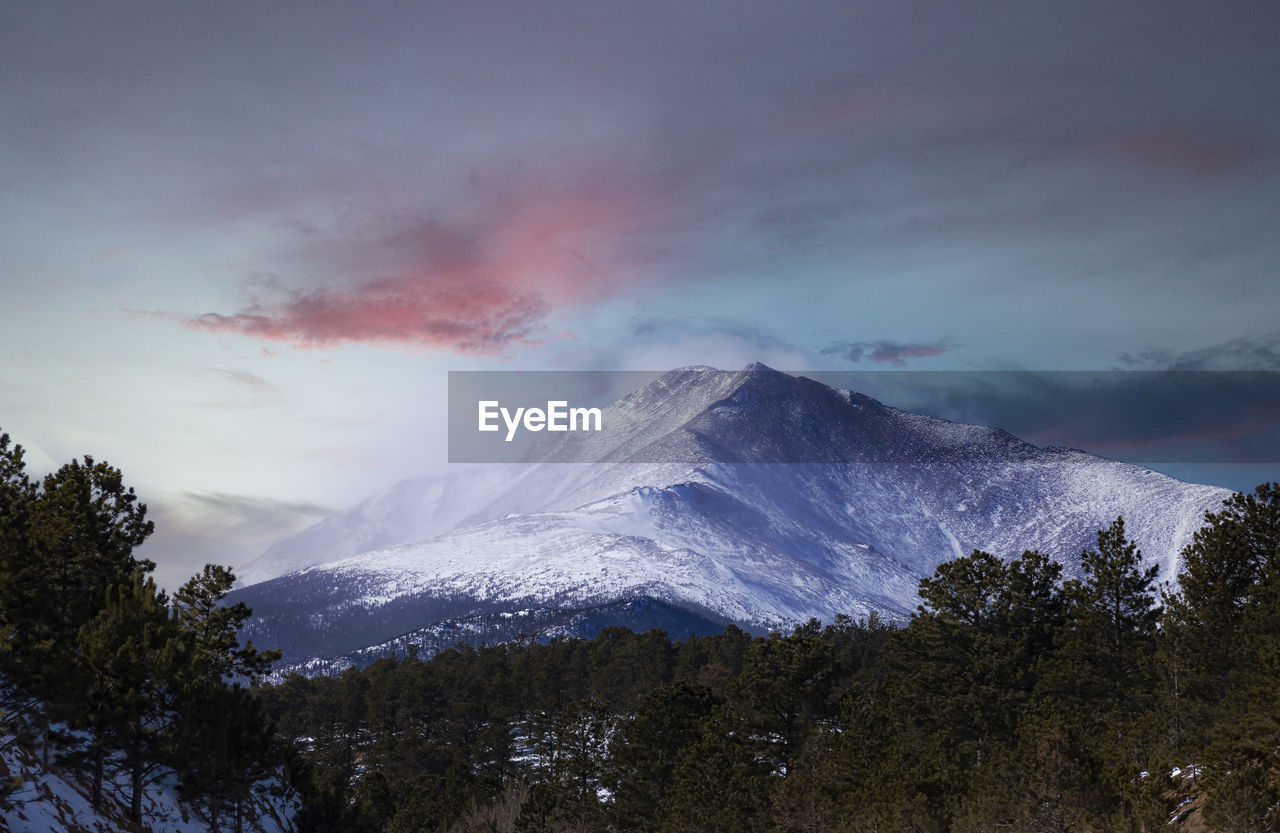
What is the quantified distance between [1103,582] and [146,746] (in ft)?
158

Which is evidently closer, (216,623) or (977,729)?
(216,623)

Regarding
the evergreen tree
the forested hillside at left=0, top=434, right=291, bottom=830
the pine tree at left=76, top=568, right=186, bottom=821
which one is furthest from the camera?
the evergreen tree

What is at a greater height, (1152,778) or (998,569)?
(998,569)

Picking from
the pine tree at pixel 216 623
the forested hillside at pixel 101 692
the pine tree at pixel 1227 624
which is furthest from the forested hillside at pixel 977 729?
the forested hillside at pixel 101 692

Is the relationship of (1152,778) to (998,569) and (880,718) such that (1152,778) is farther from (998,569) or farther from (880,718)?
(998,569)

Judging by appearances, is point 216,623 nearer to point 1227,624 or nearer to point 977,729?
point 977,729

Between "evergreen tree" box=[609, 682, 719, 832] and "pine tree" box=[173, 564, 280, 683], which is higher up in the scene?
"pine tree" box=[173, 564, 280, 683]

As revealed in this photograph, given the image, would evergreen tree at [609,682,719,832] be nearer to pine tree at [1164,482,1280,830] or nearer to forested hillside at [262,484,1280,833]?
forested hillside at [262,484,1280,833]

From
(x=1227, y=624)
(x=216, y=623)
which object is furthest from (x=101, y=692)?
(x=1227, y=624)

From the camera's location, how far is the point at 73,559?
4150 cm

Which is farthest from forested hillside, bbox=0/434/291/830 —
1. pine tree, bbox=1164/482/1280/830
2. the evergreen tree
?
pine tree, bbox=1164/482/1280/830

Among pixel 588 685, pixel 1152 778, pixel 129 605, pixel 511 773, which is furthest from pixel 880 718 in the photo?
pixel 588 685

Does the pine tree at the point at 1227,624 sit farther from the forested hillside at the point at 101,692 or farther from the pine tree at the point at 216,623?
the pine tree at the point at 216,623

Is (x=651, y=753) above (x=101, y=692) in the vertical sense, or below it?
below
